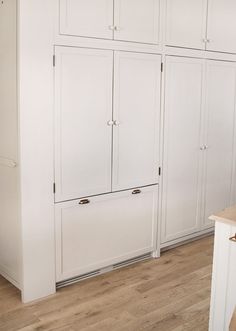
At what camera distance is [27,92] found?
2559 millimetres

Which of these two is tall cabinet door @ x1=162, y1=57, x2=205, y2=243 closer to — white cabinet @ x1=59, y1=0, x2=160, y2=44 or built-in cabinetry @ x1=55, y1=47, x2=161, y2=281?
built-in cabinetry @ x1=55, y1=47, x2=161, y2=281

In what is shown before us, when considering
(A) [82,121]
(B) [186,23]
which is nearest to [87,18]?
(A) [82,121]

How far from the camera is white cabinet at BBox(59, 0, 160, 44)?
8.85 ft

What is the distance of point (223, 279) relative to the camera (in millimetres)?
1977

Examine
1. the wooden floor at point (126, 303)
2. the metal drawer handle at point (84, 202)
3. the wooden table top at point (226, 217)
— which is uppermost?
the wooden table top at point (226, 217)

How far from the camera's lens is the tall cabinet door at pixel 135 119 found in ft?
10.0

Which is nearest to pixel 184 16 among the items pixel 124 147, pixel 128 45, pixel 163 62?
pixel 163 62

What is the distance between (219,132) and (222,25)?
0.98 meters

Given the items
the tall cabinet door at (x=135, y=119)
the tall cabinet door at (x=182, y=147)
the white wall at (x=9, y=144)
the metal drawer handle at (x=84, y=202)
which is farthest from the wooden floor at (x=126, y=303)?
the tall cabinet door at (x=135, y=119)

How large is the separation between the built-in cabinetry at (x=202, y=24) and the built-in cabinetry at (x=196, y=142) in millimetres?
151

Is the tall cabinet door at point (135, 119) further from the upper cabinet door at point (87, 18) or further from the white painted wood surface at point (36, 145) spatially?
the white painted wood surface at point (36, 145)

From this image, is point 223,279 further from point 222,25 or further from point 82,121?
point 222,25

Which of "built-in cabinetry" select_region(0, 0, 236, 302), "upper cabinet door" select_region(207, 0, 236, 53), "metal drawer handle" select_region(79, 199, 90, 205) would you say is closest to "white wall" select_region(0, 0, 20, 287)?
"built-in cabinetry" select_region(0, 0, 236, 302)

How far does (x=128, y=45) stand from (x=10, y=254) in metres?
1.72
